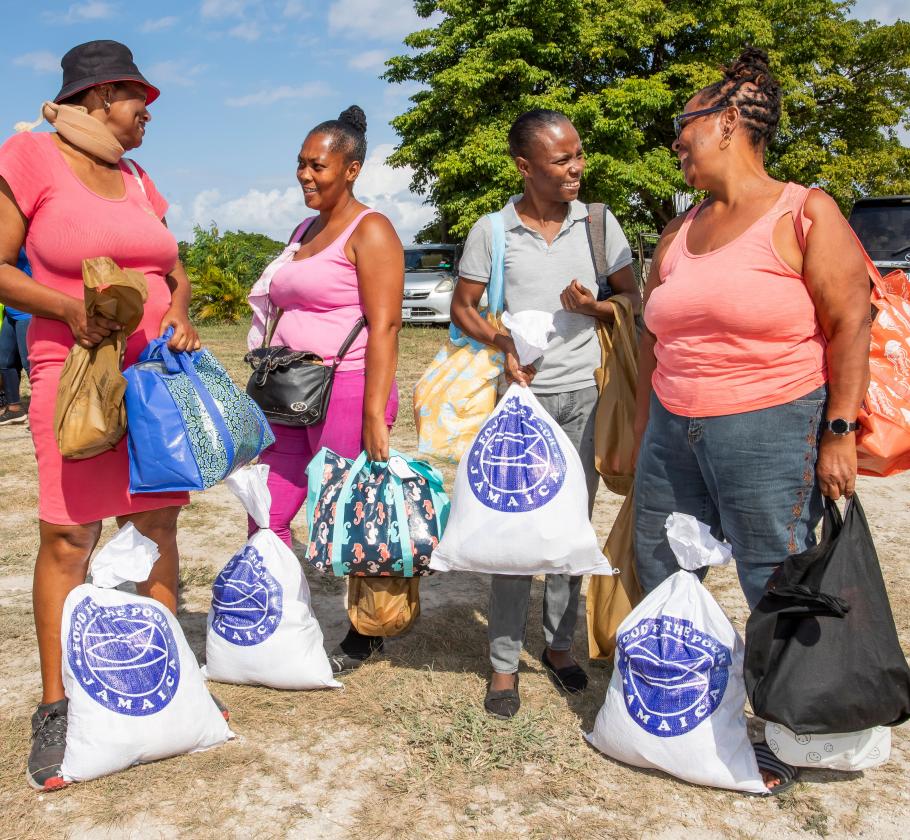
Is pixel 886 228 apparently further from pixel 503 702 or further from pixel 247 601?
pixel 247 601

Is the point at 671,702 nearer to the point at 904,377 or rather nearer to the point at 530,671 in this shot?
the point at 530,671

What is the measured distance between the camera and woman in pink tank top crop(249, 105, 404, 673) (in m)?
2.79

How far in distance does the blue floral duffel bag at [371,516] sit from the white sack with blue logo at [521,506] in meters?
0.13

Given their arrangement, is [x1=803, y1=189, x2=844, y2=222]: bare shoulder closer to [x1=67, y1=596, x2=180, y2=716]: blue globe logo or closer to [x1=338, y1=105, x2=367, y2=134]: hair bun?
[x1=338, y1=105, x2=367, y2=134]: hair bun

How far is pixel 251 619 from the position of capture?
2826mm

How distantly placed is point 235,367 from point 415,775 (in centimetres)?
880

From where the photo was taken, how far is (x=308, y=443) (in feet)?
9.99

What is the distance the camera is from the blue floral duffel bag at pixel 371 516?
278cm

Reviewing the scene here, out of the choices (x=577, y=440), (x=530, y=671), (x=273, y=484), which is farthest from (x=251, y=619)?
(x=577, y=440)

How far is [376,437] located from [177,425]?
0.70 metres

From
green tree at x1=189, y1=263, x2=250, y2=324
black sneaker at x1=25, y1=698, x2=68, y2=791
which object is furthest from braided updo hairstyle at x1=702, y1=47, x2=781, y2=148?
green tree at x1=189, y1=263, x2=250, y2=324

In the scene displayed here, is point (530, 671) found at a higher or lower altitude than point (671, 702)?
lower

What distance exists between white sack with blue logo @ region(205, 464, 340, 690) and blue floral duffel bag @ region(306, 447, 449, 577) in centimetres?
14

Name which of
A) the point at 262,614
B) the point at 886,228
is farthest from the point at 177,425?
the point at 886,228
